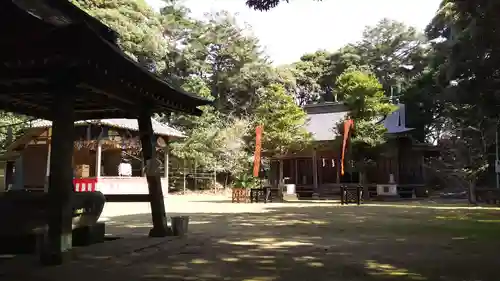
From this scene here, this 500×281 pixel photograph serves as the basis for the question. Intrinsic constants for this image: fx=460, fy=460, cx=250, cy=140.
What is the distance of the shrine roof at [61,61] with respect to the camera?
209 inches

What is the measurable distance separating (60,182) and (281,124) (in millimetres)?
18458

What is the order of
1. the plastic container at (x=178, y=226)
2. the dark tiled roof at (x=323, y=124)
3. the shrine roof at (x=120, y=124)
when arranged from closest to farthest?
1. the plastic container at (x=178, y=226)
2. the shrine roof at (x=120, y=124)
3. the dark tiled roof at (x=323, y=124)

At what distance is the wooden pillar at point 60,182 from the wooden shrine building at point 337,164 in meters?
18.4

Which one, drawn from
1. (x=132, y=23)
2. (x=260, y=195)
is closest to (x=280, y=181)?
(x=260, y=195)

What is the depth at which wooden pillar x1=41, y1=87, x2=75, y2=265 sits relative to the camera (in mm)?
5637

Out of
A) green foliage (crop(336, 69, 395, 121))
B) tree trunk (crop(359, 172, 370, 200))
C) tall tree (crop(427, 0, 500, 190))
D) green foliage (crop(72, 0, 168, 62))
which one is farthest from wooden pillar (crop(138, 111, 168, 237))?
green foliage (crop(72, 0, 168, 62))

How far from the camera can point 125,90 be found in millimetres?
7043

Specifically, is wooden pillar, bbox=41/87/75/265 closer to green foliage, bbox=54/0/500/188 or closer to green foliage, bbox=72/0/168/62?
green foliage, bbox=54/0/500/188

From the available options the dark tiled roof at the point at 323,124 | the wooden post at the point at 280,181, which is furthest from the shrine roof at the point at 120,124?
the dark tiled roof at the point at 323,124

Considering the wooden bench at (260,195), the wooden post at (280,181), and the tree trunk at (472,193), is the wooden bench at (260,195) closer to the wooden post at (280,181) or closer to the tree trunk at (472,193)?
the wooden post at (280,181)

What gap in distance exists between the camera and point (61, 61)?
546 cm

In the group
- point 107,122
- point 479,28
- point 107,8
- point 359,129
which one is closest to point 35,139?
point 107,122

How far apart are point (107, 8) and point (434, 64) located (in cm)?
1796

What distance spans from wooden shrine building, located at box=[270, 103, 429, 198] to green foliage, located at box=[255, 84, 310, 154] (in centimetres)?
153
